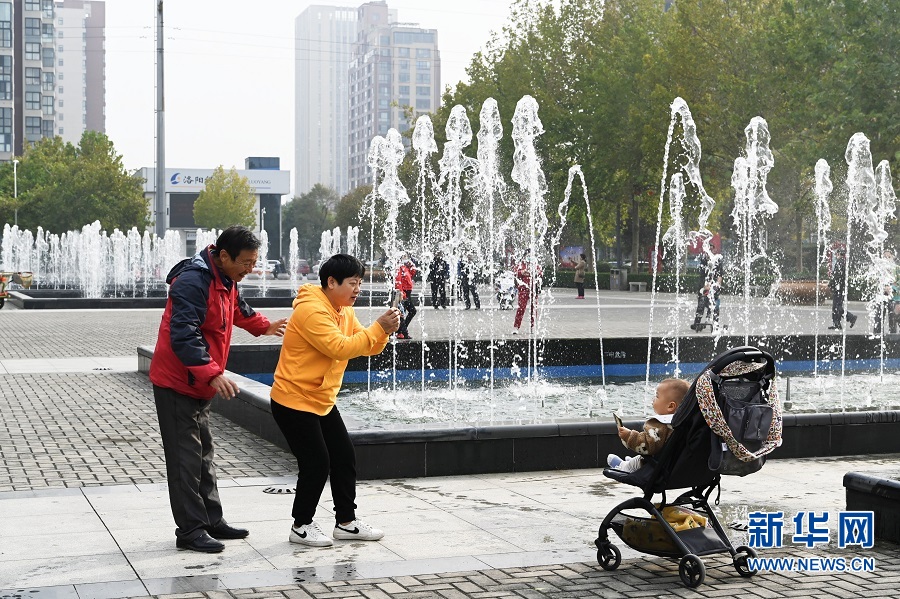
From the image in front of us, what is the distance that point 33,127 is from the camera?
112750mm

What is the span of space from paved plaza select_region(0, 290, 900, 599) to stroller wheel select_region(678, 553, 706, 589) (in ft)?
0.22

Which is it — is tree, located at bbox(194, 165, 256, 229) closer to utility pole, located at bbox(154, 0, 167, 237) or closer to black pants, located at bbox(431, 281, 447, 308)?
utility pole, located at bbox(154, 0, 167, 237)

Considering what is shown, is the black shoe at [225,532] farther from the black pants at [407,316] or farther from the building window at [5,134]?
the building window at [5,134]

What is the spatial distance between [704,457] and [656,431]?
0.25m

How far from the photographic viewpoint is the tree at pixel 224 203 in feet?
311

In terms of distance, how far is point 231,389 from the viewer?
601 cm

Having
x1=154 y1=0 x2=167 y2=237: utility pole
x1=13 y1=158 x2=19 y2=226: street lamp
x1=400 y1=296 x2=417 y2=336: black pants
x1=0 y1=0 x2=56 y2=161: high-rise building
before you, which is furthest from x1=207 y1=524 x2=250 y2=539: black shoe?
x1=0 y1=0 x2=56 y2=161: high-rise building

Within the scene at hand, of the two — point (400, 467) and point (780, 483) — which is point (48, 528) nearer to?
point (400, 467)

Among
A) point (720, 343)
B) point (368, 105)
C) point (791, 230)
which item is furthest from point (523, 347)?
point (368, 105)

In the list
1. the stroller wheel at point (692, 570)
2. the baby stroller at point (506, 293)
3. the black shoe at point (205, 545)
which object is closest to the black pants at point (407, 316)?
the baby stroller at point (506, 293)

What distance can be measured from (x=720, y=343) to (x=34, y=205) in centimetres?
6433

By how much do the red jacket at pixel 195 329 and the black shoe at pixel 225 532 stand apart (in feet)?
2.31

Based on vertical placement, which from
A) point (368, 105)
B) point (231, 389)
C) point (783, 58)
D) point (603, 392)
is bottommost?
point (603, 392)

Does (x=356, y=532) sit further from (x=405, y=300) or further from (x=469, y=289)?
(x=469, y=289)
